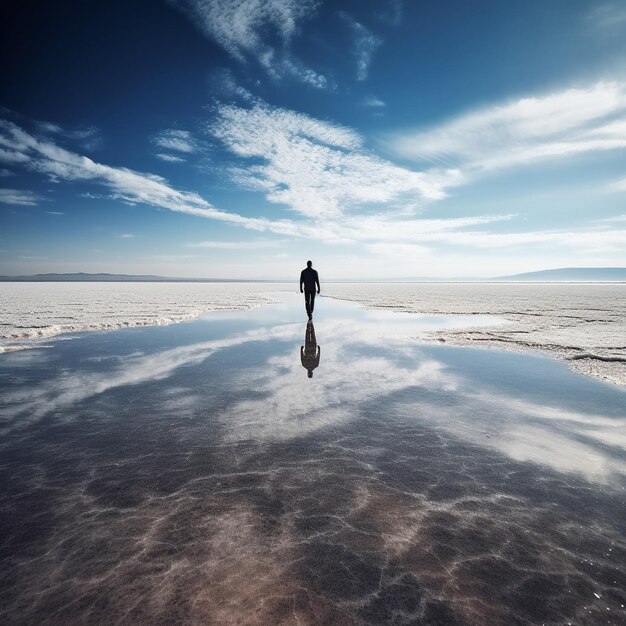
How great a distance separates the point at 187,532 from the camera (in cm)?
272

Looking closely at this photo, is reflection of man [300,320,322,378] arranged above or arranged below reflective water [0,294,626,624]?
above

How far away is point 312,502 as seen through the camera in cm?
311

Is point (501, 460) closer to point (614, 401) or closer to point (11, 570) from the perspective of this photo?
point (614, 401)

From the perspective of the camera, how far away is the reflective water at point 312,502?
2.15 metres

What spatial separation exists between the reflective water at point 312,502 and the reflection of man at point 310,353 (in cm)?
123

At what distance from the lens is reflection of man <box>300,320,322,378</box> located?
26.4ft

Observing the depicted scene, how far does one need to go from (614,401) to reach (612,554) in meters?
4.14

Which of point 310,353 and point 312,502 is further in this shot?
point 310,353

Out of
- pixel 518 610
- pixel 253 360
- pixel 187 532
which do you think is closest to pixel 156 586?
pixel 187 532

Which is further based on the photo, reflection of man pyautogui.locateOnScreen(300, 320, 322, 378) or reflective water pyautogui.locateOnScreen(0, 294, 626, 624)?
reflection of man pyautogui.locateOnScreen(300, 320, 322, 378)

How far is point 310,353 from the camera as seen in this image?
30.9ft

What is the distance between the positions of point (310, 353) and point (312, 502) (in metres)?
6.33

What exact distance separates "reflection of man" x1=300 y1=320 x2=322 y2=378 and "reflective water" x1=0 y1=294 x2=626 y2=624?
1.23m

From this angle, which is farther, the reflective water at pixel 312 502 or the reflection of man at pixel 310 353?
the reflection of man at pixel 310 353
